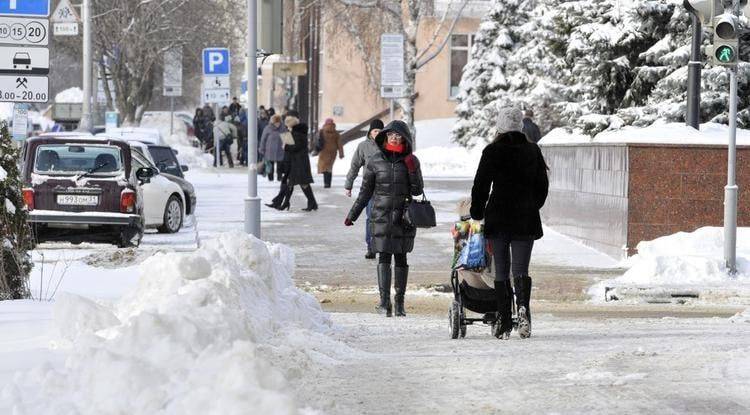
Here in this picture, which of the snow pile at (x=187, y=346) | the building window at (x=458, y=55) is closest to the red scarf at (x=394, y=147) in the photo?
the snow pile at (x=187, y=346)

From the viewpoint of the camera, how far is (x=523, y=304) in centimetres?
1146

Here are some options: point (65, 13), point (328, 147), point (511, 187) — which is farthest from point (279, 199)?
point (511, 187)

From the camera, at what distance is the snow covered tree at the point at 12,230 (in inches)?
487

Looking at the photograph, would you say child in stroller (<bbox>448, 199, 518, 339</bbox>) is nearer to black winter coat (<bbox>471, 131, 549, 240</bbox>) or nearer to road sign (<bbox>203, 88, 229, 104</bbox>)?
black winter coat (<bbox>471, 131, 549, 240</bbox>)

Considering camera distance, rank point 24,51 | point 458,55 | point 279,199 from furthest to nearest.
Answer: point 458,55
point 279,199
point 24,51

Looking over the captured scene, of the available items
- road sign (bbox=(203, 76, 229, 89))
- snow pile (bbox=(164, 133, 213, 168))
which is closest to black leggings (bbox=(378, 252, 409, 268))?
road sign (bbox=(203, 76, 229, 89))

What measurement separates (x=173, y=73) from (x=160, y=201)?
29.8m

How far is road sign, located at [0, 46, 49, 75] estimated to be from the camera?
1614 cm

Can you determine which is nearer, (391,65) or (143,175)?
(143,175)

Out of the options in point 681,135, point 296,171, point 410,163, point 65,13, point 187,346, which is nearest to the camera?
point 187,346

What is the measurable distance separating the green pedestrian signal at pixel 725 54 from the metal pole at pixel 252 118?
495 cm

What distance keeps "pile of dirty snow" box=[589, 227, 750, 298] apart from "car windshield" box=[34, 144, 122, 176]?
6.84 meters

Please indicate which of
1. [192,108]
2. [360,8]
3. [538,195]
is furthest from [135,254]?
[192,108]

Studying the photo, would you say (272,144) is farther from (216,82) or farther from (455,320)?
(455,320)
